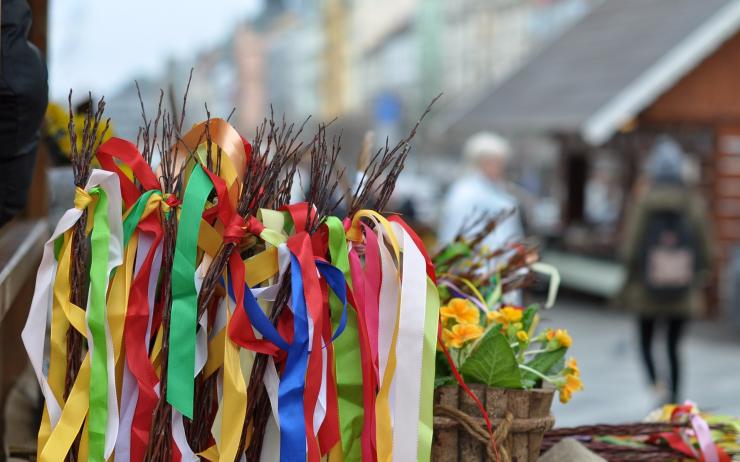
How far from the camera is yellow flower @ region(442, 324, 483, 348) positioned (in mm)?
2258

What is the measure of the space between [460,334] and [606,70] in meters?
14.2

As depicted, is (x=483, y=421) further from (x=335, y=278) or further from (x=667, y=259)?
(x=667, y=259)

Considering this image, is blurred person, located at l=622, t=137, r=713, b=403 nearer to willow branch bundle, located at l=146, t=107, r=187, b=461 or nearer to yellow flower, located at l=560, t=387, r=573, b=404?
yellow flower, located at l=560, t=387, r=573, b=404

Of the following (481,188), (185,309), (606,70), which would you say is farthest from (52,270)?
(606,70)

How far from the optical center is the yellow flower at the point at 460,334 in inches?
88.9

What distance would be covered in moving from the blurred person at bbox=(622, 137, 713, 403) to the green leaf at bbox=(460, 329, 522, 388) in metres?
6.31

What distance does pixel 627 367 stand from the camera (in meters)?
11.0

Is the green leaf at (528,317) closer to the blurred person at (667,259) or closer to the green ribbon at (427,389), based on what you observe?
the green ribbon at (427,389)

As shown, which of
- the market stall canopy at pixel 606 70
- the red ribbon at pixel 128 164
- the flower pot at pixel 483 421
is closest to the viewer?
the red ribbon at pixel 128 164

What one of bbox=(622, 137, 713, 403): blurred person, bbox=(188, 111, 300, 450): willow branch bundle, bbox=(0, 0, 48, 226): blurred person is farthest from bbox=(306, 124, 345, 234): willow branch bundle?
bbox=(622, 137, 713, 403): blurred person

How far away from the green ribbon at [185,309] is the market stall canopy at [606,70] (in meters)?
12.5

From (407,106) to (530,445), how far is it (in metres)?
55.6

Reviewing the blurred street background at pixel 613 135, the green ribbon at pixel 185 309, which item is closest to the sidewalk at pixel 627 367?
the blurred street background at pixel 613 135

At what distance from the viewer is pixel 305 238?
6.49 ft
